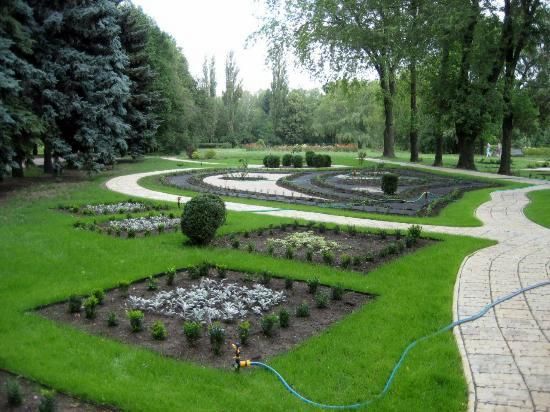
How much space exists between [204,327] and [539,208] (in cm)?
1198

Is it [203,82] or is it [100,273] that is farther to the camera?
[203,82]

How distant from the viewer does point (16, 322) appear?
213 inches

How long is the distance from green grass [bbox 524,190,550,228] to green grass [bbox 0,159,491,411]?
465cm

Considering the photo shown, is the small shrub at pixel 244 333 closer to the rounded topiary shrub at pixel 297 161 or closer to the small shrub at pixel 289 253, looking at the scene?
the small shrub at pixel 289 253

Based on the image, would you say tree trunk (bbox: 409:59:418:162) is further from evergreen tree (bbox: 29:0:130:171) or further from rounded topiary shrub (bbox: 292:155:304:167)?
evergreen tree (bbox: 29:0:130:171)

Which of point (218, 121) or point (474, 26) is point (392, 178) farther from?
point (218, 121)

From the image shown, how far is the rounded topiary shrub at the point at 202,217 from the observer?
8.83 metres

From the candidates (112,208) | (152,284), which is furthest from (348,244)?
(112,208)

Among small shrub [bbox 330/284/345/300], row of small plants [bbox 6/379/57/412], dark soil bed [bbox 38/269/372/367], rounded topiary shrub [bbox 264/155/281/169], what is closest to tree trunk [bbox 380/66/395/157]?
rounded topiary shrub [bbox 264/155/281/169]

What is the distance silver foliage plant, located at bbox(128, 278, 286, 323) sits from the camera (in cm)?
572

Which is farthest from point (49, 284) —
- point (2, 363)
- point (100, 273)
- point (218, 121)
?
point (218, 121)

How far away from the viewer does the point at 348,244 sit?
9.51m

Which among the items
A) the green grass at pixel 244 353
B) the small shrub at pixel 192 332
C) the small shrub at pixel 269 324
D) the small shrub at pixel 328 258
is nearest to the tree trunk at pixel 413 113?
the small shrub at pixel 328 258

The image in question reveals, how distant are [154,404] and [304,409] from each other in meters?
1.13
